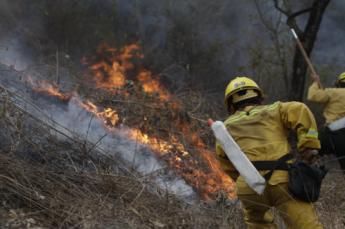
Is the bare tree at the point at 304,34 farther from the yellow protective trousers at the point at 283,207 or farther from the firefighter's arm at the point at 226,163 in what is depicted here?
the yellow protective trousers at the point at 283,207

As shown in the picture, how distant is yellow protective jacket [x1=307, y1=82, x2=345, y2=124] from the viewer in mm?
8594

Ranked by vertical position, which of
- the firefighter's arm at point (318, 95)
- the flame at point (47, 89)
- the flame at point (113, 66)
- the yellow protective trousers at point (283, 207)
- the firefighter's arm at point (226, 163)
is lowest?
the yellow protective trousers at point (283, 207)

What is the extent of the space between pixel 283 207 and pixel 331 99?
447 cm

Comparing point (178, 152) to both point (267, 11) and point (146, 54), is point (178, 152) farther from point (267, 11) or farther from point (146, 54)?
point (267, 11)

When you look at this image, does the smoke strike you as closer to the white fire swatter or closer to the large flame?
the large flame

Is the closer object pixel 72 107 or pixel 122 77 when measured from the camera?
pixel 72 107

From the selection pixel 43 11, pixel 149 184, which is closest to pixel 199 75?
pixel 43 11

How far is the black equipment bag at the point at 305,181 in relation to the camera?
446 cm

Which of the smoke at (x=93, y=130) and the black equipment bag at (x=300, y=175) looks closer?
the black equipment bag at (x=300, y=175)

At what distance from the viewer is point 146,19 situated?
13.6 meters

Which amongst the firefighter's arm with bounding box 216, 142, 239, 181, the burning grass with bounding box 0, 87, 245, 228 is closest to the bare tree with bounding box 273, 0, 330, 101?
the burning grass with bounding box 0, 87, 245, 228

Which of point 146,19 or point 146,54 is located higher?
point 146,19

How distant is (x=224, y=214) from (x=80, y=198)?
1507 mm

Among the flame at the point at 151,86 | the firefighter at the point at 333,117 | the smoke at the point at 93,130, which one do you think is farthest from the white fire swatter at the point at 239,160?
the flame at the point at 151,86
